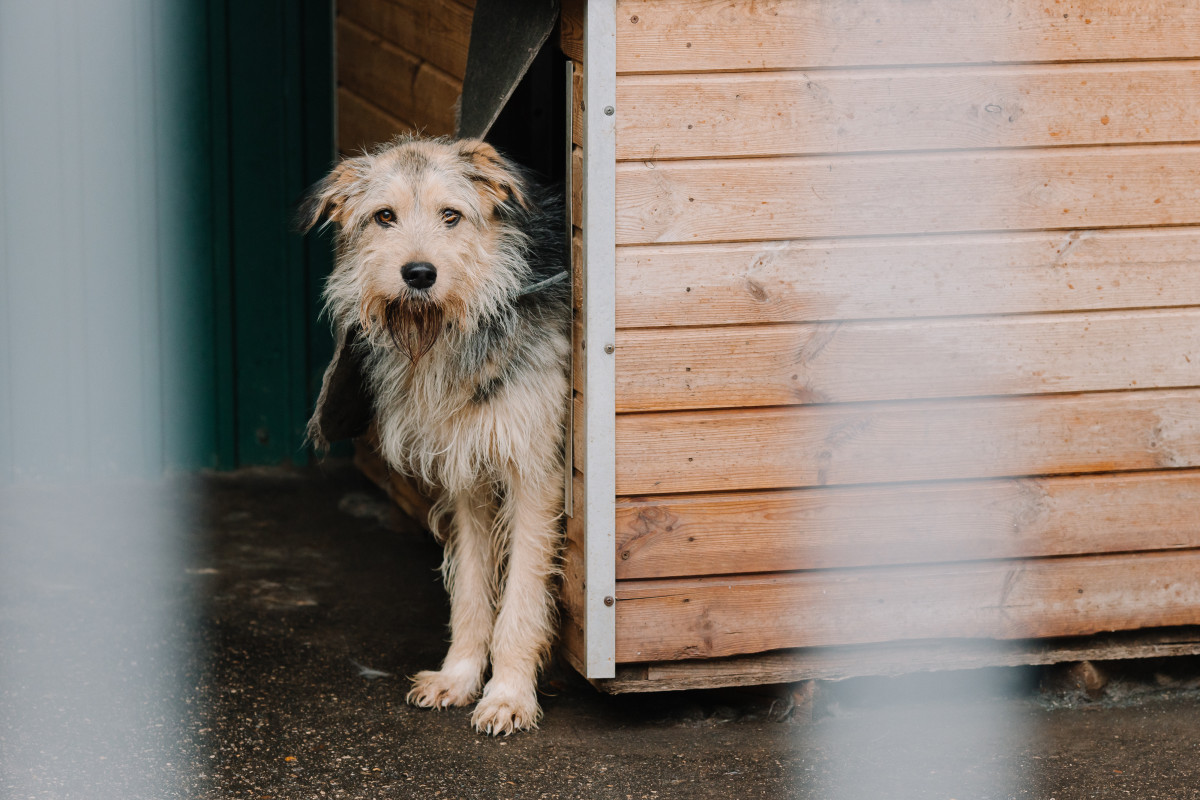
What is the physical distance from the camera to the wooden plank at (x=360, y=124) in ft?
15.0

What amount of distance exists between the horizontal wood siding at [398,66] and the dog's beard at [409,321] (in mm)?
600

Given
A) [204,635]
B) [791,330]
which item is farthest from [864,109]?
[204,635]

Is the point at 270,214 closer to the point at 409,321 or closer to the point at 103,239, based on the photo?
the point at 103,239

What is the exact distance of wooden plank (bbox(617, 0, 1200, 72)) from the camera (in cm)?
299

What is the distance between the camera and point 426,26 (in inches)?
165

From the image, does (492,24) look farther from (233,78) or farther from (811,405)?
(233,78)

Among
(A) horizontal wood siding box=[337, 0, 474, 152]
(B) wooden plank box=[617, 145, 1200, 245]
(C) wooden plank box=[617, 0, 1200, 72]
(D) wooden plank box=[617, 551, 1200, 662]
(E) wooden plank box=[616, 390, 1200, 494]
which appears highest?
(A) horizontal wood siding box=[337, 0, 474, 152]

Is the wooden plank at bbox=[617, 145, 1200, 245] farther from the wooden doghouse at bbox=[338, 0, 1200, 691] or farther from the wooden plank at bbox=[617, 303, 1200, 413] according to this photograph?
the wooden plank at bbox=[617, 303, 1200, 413]

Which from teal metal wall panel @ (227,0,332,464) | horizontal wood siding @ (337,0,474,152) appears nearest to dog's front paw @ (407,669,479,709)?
horizontal wood siding @ (337,0,474,152)

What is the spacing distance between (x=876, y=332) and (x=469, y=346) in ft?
3.16

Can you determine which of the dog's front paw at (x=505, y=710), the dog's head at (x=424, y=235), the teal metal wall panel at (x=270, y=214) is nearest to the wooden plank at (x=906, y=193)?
the dog's head at (x=424, y=235)

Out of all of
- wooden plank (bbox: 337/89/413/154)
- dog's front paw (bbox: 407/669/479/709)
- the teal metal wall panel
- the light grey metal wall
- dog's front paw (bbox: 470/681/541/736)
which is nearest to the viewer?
dog's front paw (bbox: 470/681/541/736)

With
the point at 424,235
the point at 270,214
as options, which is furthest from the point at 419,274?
the point at 270,214

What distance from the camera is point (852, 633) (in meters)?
3.36
